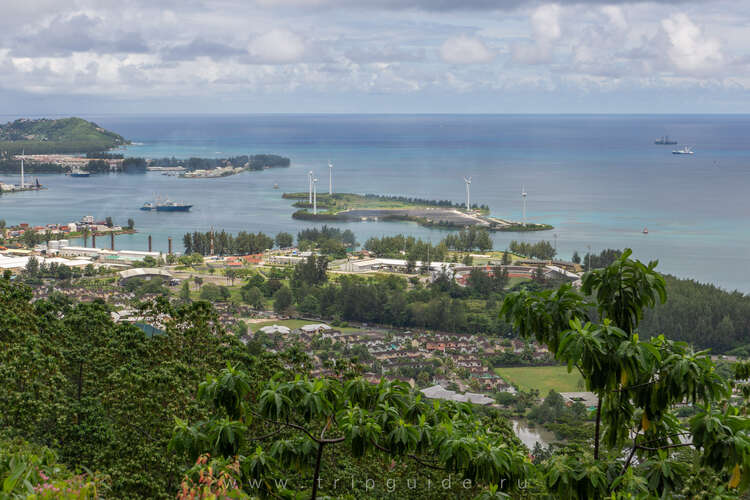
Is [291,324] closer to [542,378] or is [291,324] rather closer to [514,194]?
[542,378]

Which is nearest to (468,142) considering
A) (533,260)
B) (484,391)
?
(533,260)

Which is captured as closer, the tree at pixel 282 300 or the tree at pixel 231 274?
the tree at pixel 282 300

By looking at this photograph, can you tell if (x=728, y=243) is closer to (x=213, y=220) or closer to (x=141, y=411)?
(x=213, y=220)

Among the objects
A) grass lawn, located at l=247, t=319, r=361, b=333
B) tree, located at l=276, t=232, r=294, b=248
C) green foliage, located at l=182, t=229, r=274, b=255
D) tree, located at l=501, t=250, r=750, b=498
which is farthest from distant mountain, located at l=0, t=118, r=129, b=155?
tree, located at l=501, t=250, r=750, b=498

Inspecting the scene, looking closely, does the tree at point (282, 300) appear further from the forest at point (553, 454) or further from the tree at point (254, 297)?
the forest at point (553, 454)

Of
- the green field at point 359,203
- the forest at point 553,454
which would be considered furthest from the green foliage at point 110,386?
the green field at point 359,203

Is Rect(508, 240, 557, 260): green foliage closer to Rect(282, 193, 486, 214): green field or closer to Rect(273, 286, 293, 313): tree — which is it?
Rect(273, 286, 293, 313): tree
